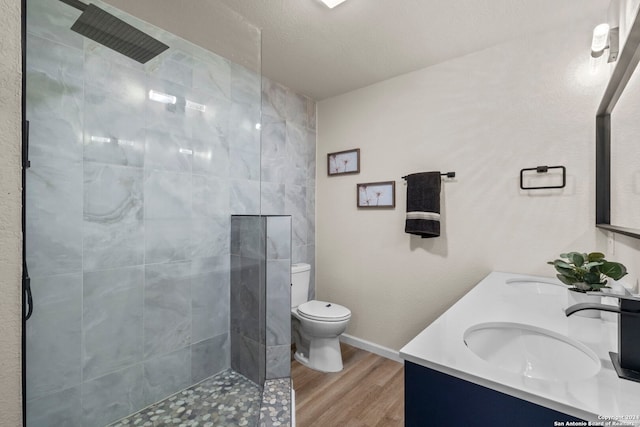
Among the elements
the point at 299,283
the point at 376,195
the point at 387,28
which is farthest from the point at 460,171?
the point at 299,283

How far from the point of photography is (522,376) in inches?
25.6

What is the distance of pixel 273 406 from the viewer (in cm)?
174

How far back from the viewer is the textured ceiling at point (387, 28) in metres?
1.59

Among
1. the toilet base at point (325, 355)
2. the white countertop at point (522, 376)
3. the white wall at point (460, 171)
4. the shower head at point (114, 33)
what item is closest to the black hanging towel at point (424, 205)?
the white wall at point (460, 171)

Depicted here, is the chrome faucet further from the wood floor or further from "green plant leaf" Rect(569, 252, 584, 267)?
the wood floor

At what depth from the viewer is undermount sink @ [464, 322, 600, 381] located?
0.89 metres

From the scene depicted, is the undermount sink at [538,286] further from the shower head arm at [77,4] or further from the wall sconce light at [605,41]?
the shower head arm at [77,4]

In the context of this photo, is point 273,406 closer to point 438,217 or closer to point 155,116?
point 438,217

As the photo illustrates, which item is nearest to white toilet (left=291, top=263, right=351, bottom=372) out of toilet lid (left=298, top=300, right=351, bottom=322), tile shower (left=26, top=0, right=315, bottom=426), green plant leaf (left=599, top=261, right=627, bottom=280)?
toilet lid (left=298, top=300, right=351, bottom=322)

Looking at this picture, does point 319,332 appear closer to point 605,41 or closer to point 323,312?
point 323,312

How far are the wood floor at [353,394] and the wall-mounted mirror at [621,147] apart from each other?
1519 millimetres

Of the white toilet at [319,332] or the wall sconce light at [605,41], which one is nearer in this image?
the wall sconce light at [605,41]

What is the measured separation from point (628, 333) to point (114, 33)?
7.21 feet

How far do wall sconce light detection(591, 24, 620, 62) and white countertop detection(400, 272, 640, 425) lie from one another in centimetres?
115
